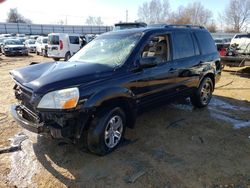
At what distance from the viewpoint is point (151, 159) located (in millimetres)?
3873

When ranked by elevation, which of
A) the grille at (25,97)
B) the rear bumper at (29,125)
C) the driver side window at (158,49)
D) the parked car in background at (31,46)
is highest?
the driver side window at (158,49)

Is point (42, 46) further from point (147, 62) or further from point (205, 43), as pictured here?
point (147, 62)

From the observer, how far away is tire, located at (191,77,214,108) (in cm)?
617

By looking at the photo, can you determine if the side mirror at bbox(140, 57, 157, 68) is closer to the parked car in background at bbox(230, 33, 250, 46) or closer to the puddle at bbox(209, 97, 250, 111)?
the puddle at bbox(209, 97, 250, 111)

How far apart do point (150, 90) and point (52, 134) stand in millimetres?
1897

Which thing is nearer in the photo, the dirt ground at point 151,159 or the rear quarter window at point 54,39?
the dirt ground at point 151,159

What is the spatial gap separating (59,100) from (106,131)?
2.84ft

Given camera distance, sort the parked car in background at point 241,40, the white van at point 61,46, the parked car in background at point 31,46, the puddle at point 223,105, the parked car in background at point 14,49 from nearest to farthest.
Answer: the puddle at point 223,105 → the parked car in background at point 241,40 → the white van at point 61,46 → the parked car in background at point 14,49 → the parked car in background at point 31,46

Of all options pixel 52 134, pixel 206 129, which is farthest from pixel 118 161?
pixel 206 129

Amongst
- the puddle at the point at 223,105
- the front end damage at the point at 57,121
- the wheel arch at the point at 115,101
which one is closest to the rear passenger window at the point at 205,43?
the puddle at the point at 223,105

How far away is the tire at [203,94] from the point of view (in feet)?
20.2

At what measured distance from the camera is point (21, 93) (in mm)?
3928

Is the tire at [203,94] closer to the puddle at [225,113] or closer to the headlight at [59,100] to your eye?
the puddle at [225,113]

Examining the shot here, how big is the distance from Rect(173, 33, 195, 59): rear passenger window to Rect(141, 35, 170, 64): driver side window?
238 millimetres
